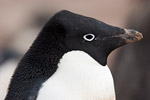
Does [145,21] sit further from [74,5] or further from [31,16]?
[74,5]

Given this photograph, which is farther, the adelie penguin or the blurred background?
the blurred background

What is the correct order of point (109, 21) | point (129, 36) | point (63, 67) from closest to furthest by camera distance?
point (63, 67) < point (129, 36) < point (109, 21)

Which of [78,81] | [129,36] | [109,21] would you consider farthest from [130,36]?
[109,21]

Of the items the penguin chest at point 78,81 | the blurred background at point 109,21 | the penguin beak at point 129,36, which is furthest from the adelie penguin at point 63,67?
the blurred background at point 109,21

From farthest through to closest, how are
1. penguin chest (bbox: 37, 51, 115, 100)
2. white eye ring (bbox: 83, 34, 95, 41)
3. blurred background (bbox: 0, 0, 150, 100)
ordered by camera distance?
blurred background (bbox: 0, 0, 150, 100) → white eye ring (bbox: 83, 34, 95, 41) → penguin chest (bbox: 37, 51, 115, 100)

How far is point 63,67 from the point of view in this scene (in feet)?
8.49

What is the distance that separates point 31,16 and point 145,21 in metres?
5.36

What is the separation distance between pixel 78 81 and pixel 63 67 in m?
0.10

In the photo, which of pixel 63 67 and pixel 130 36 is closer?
pixel 63 67

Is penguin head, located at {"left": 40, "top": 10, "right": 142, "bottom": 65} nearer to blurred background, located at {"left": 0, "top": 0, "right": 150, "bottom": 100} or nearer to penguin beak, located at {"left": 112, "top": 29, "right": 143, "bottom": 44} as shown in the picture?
penguin beak, located at {"left": 112, "top": 29, "right": 143, "bottom": 44}

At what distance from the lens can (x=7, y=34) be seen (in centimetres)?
1037

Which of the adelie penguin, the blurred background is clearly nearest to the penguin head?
the adelie penguin

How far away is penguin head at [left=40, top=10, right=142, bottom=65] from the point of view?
103 inches

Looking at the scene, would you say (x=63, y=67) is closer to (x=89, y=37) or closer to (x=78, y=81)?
(x=78, y=81)
